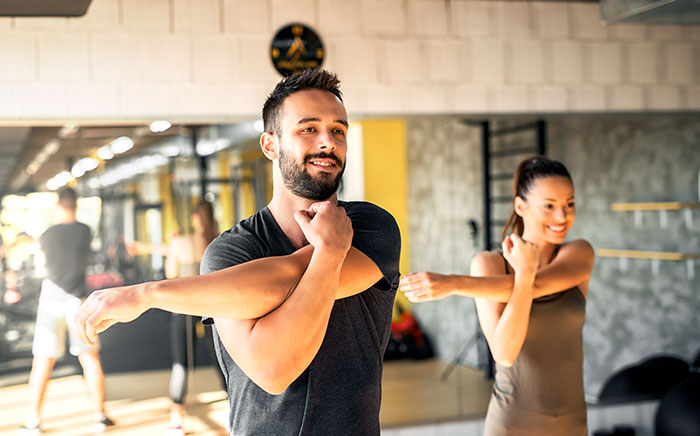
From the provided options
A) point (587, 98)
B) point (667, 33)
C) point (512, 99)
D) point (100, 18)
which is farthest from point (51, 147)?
point (667, 33)

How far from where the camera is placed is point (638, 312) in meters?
5.25

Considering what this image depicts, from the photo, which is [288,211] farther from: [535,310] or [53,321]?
[53,321]

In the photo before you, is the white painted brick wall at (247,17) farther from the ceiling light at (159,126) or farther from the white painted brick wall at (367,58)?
the ceiling light at (159,126)

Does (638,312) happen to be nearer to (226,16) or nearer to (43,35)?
(226,16)

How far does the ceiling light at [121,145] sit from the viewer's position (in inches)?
171

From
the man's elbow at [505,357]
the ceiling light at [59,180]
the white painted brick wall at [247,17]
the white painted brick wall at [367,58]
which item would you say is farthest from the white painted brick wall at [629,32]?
the ceiling light at [59,180]

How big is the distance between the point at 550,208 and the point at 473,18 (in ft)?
8.17

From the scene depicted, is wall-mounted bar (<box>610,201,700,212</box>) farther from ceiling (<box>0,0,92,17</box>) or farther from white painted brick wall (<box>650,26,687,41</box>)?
ceiling (<box>0,0,92,17</box>)

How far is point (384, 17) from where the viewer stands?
4684 mm

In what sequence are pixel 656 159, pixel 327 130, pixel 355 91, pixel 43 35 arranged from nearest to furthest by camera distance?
pixel 327 130 → pixel 43 35 → pixel 355 91 → pixel 656 159

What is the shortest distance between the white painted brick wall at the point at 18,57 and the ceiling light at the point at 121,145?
1.81 feet

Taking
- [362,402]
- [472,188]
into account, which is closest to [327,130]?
[362,402]

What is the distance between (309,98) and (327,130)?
8cm

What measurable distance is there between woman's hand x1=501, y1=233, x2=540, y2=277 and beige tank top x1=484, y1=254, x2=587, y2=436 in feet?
0.75
